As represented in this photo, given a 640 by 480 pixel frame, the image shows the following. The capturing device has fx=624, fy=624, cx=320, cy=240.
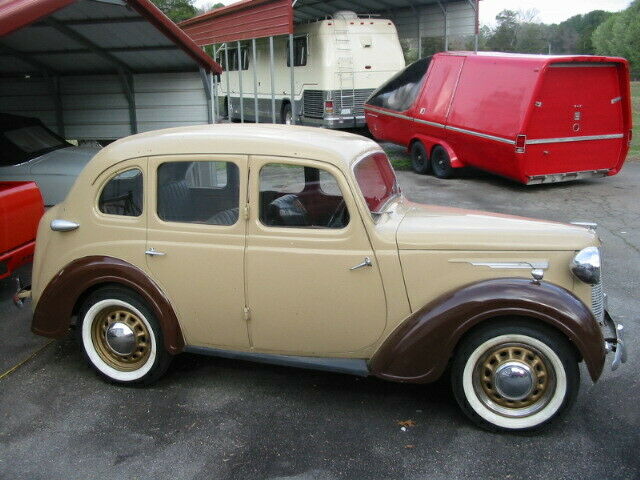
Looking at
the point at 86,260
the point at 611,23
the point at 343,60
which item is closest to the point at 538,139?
the point at 343,60

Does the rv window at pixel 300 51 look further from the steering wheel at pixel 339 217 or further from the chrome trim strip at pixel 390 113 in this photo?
the steering wheel at pixel 339 217

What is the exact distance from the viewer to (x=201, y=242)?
388 centimetres

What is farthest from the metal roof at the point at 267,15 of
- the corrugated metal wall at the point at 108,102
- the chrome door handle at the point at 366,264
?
the chrome door handle at the point at 366,264

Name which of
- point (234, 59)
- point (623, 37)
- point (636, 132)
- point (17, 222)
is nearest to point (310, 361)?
point (17, 222)

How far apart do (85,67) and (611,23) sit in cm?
5657

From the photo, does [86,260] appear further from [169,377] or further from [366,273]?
[366,273]

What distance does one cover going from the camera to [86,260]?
13.4ft

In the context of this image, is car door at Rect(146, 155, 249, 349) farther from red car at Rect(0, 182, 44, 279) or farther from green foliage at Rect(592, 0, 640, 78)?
green foliage at Rect(592, 0, 640, 78)

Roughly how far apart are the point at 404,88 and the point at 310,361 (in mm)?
9236

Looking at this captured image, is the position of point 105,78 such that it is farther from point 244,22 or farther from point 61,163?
point 244,22

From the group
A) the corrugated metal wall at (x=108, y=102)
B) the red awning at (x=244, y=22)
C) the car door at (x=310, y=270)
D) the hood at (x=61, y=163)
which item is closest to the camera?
the car door at (x=310, y=270)

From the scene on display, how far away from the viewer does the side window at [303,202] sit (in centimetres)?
373

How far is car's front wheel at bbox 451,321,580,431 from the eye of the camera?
3.42 metres

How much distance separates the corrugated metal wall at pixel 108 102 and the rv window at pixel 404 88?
418 centimetres
